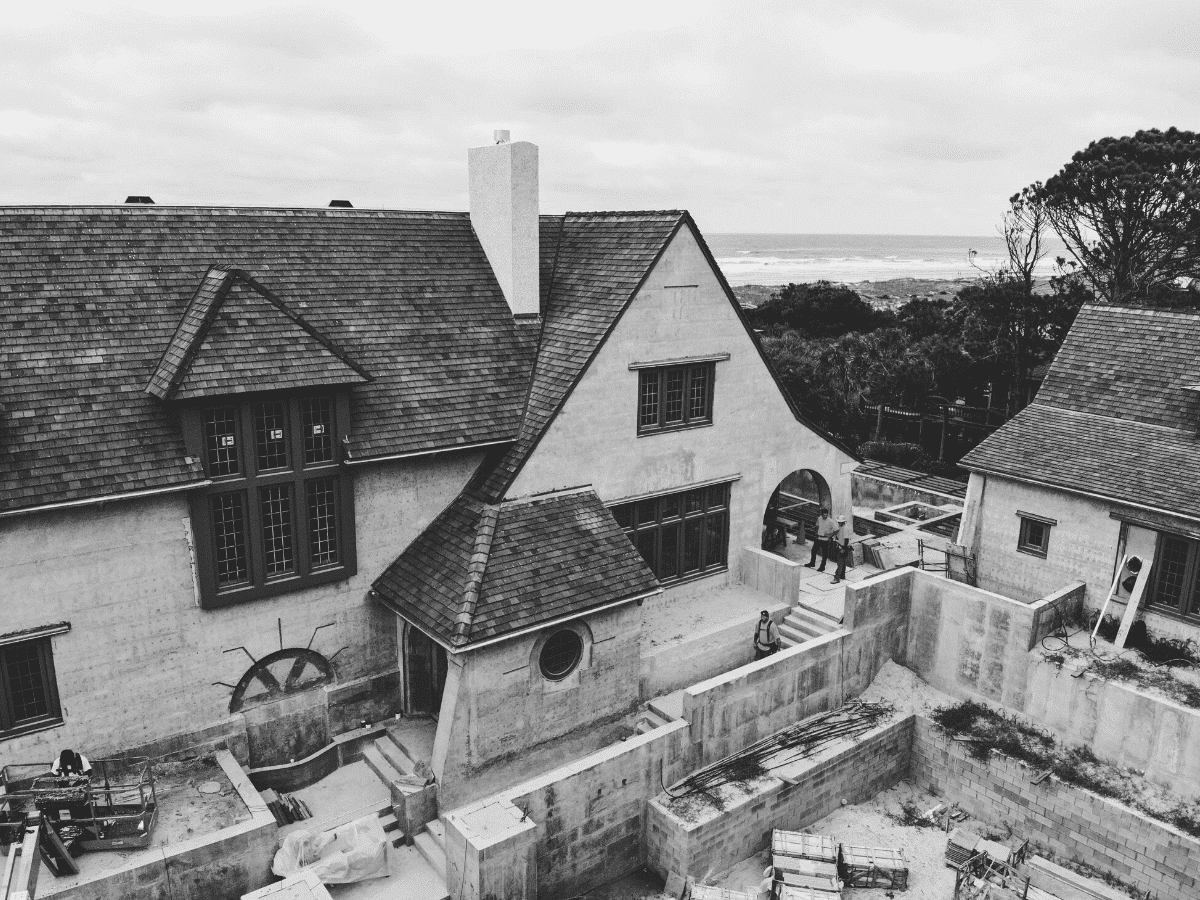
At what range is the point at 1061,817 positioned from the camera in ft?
61.4

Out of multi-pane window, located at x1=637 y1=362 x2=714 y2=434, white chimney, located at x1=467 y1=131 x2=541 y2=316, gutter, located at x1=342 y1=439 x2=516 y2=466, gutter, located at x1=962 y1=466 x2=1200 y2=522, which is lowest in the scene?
gutter, located at x1=962 y1=466 x2=1200 y2=522

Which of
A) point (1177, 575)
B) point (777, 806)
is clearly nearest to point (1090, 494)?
point (1177, 575)

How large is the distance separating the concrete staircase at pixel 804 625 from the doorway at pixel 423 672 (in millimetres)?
8652

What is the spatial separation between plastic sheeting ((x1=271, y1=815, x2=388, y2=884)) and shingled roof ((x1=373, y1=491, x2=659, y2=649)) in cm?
348

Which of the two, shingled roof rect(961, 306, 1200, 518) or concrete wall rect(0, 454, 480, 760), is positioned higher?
shingled roof rect(961, 306, 1200, 518)

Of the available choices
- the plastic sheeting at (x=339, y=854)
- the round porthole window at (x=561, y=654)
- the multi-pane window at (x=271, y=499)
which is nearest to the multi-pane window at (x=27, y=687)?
the multi-pane window at (x=271, y=499)

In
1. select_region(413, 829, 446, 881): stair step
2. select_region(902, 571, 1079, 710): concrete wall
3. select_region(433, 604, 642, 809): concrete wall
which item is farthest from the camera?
select_region(902, 571, 1079, 710): concrete wall

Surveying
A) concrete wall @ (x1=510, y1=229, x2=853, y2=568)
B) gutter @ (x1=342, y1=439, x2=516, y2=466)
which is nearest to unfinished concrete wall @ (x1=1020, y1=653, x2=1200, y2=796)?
concrete wall @ (x1=510, y1=229, x2=853, y2=568)

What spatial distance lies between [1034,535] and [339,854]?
18.4m

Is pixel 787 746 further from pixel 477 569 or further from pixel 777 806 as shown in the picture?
pixel 477 569

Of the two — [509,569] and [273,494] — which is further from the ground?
[273,494]

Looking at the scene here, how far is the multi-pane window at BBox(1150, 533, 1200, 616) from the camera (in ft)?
65.8

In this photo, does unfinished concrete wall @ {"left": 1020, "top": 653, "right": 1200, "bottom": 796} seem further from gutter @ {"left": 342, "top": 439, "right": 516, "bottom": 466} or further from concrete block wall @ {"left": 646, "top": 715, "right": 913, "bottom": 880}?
gutter @ {"left": 342, "top": 439, "right": 516, "bottom": 466}

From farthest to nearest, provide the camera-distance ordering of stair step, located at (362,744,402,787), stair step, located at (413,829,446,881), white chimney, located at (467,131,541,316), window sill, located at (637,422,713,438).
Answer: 1. window sill, located at (637,422,713,438)
2. white chimney, located at (467,131,541,316)
3. stair step, located at (362,744,402,787)
4. stair step, located at (413,829,446,881)
